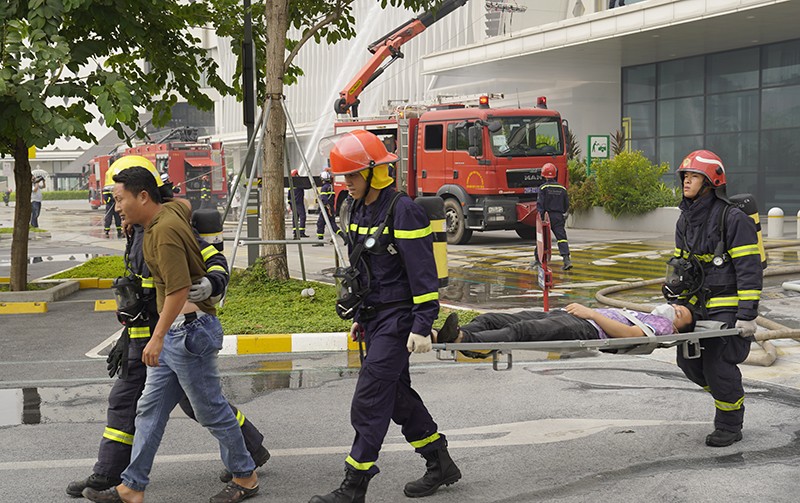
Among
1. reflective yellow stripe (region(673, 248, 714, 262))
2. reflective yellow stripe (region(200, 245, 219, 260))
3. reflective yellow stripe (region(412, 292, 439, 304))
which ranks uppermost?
reflective yellow stripe (region(200, 245, 219, 260))

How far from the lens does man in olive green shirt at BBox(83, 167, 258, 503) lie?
4.53 m

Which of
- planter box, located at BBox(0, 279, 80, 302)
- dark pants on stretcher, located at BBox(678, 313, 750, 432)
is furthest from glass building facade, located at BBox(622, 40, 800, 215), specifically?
dark pants on stretcher, located at BBox(678, 313, 750, 432)

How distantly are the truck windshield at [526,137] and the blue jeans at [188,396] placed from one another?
15267 mm

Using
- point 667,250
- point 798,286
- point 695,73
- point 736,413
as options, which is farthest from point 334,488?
point 695,73

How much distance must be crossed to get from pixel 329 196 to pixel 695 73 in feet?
40.8

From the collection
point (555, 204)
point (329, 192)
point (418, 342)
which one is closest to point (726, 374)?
point (418, 342)

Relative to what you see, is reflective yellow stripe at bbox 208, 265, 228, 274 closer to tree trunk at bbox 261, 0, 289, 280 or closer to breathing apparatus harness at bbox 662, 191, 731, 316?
breathing apparatus harness at bbox 662, 191, 731, 316

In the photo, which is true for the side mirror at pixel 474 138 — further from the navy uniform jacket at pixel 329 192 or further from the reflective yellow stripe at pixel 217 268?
the reflective yellow stripe at pixel 217 268

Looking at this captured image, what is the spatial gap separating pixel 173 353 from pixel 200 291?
329 millimetres

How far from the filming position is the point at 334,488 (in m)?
5.04

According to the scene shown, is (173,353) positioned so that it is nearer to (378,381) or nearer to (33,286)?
(378,381)

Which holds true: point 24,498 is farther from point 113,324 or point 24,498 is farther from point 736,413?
point 113,324

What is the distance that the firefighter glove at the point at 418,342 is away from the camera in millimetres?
4590

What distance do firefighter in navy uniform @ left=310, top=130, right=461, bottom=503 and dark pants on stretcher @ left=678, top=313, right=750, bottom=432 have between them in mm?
1827
